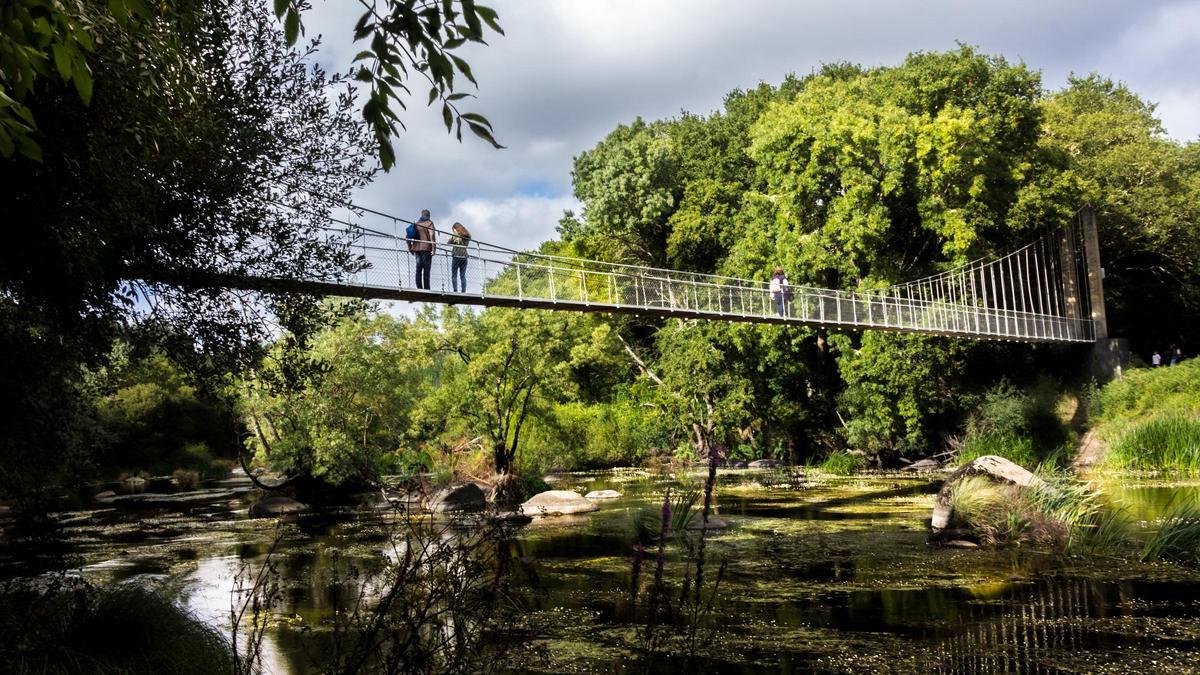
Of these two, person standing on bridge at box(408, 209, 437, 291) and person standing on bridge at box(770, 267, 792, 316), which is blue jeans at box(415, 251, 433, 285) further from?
person standing on bridge at box(770, 267, 792, 316)

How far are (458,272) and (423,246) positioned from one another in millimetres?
1030

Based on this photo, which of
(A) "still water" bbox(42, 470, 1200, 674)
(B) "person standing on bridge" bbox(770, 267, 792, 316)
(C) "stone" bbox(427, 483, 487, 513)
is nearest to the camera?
(A) "still water" bbox(42, 470, 1200, 674)

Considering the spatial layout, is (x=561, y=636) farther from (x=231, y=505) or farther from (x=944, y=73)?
(x=944, y=73)

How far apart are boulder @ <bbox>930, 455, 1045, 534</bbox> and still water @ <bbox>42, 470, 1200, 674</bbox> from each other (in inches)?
12.4

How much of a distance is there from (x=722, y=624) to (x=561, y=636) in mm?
1029

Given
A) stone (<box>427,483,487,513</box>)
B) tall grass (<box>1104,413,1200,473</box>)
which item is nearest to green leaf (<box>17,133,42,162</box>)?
stone (<box>427,483,487,513</box>)

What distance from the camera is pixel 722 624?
5.92 m

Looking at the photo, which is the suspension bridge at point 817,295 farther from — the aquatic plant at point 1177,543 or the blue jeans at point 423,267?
the aquatic plant at point 1177,543

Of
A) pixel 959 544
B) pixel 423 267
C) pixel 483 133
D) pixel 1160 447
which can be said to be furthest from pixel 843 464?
pixel 483 133

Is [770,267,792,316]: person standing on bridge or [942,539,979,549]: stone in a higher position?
[770,267,792,316]: person standing on bridge

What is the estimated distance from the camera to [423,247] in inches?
444

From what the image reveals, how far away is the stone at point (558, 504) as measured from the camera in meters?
13.6

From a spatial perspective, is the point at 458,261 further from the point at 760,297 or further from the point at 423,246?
the point at 760,297

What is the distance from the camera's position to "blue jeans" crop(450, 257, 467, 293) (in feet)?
39.9
